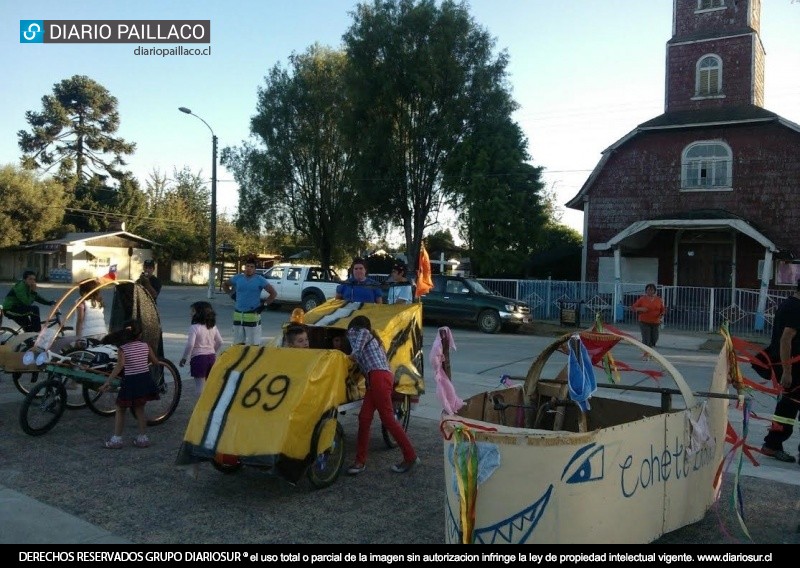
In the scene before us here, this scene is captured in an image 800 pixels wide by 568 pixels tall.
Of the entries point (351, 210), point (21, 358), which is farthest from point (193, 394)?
point (351, 210)

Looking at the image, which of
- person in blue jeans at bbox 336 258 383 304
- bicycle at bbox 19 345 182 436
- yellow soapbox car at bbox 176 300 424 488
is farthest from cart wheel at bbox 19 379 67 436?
person in blue jeans at bbox 336 258 383 304

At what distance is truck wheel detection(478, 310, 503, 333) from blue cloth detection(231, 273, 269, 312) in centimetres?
1203

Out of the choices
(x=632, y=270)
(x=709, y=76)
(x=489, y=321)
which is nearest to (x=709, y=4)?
(x=709, y=76)

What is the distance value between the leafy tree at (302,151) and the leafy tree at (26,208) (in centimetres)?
2544

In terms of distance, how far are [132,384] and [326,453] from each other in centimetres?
238

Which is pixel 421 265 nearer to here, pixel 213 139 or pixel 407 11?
pixel 407 11

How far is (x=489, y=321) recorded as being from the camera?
20.6 meters

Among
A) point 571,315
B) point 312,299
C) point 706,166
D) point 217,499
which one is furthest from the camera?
point 706,166

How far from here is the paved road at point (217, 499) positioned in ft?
15.1

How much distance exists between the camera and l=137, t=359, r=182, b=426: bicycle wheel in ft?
24.7

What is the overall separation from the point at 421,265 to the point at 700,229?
18.9 metres

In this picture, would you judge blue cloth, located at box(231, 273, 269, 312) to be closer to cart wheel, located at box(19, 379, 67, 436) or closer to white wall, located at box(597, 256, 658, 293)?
cart wheel, located at box(19, 379, 67, 436)

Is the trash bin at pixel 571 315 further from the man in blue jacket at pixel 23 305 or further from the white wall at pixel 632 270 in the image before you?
the man in blue jacket at pixel 23 305

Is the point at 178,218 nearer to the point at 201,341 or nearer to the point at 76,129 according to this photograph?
the point at 76,129
